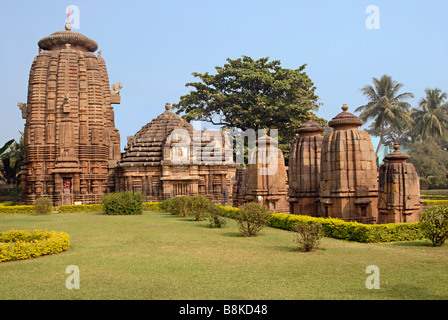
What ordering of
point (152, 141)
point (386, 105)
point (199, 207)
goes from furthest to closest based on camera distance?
point (386, 105)
point (152, 141)
point (199, 207)

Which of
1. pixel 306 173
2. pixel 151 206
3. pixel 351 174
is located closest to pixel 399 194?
pixel 351 174

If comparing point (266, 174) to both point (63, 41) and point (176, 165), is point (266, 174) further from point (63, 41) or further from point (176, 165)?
point (63, 41)

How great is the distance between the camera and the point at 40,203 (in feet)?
74.7

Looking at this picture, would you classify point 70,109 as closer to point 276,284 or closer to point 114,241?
point 114,241

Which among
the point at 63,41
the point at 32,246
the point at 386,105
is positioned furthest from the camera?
the point at 386,105

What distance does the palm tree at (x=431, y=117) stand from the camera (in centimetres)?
4834

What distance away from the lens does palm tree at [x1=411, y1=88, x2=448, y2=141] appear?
48344 millimetres

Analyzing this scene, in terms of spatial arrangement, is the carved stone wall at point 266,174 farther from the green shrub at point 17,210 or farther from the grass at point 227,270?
the green shrub at point 17,210

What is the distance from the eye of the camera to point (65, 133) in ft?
93.6

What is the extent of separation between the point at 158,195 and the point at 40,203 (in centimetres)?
666

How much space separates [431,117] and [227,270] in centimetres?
4655

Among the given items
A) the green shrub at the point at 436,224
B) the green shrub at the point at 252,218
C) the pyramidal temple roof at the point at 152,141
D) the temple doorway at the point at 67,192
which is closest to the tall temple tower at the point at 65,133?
the temple doorway at the point at 67,192

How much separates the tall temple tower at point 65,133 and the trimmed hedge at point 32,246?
1758 cm

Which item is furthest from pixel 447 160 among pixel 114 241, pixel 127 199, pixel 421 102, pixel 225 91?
pixel 114 241
